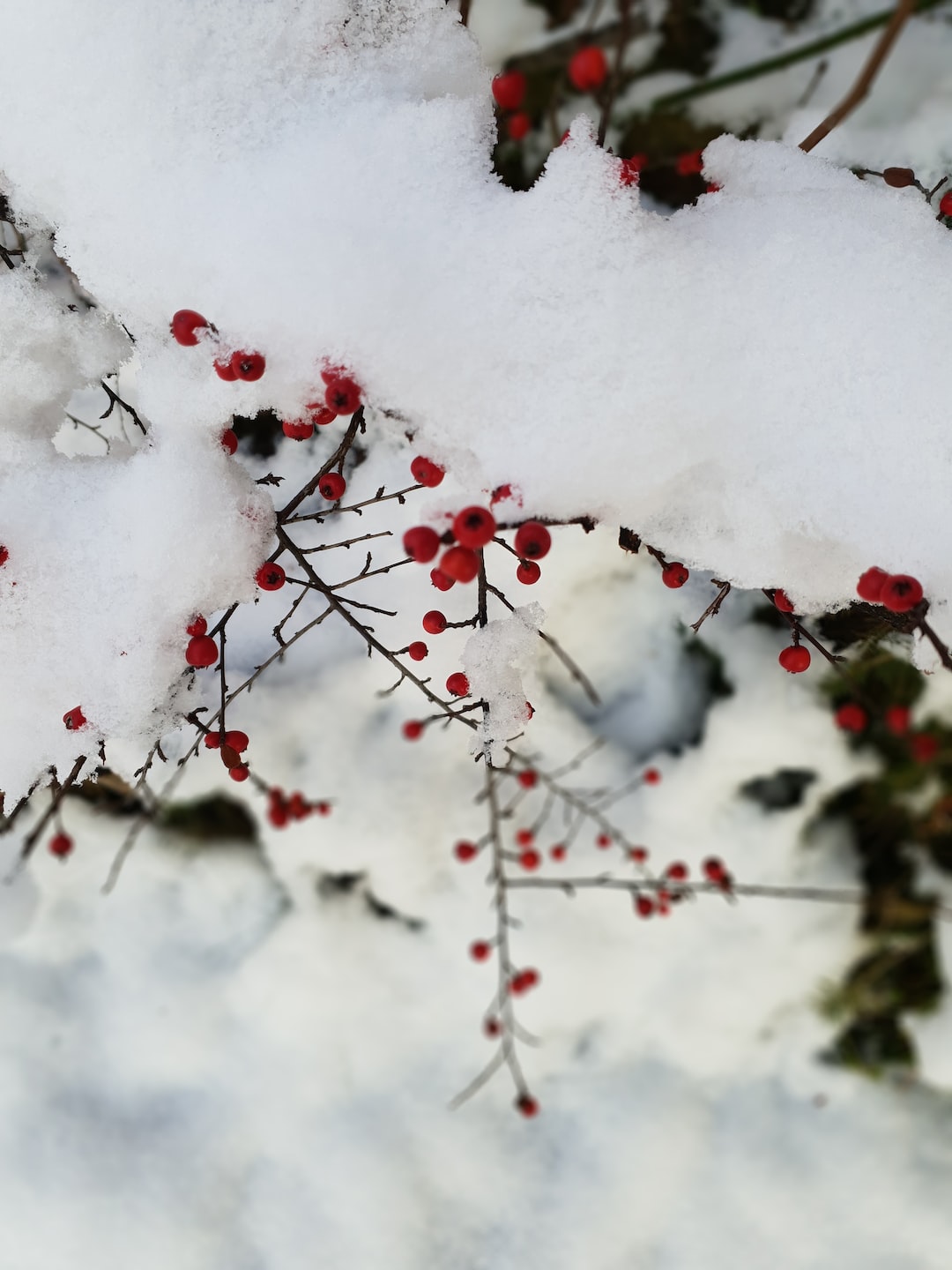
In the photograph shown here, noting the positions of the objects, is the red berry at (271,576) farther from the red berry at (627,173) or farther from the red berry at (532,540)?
the red berry at (627,173)

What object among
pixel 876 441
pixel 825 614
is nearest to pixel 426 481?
pixel 876 441

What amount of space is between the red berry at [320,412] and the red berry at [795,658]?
2.71 feet

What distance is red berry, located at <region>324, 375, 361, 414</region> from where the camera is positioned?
1065 millimetres

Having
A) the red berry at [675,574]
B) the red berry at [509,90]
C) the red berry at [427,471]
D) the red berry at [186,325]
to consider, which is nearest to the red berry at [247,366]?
the red berry at [186,325]

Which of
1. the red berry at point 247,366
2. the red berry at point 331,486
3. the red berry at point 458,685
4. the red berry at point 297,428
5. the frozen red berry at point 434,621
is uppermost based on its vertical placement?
the red berry at point 331,486

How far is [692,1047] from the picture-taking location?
8.70ft

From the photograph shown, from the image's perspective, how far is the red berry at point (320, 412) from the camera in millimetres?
1196

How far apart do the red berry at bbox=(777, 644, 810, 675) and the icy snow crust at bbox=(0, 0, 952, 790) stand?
116mm

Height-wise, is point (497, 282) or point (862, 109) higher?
point (862, 109)

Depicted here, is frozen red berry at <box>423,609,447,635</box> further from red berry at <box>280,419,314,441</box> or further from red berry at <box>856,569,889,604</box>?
red berry at <box>856,569,889,604</box>

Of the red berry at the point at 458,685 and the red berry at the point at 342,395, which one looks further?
the red berry at the point at 458,685

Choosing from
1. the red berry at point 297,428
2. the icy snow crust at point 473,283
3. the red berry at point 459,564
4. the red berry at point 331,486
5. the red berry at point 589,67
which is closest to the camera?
the red berry at point 589,67

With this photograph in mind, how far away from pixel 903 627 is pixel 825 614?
0.54 m

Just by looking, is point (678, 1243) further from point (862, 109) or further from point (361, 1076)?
point (862, 109)
